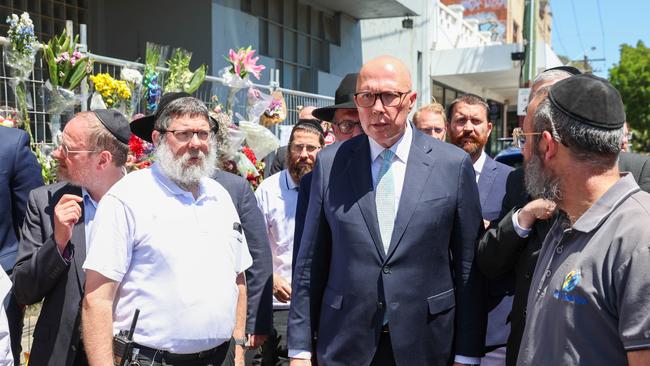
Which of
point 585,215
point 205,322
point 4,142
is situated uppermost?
point 4,142

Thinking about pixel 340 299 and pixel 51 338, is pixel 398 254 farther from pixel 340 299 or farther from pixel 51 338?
pixel 51 338

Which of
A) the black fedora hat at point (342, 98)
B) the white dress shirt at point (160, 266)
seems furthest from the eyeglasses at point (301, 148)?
the white dress shirt at point (160, 266)

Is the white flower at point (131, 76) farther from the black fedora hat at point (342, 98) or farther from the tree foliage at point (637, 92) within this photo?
the tree foliage at point (637, 92)

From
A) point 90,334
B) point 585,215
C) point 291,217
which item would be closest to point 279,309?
point 291,217

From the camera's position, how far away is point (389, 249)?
298 centimetres

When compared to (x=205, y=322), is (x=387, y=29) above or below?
above

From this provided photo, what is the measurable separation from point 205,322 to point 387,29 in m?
16.8

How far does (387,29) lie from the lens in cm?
1894

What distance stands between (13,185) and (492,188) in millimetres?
2725

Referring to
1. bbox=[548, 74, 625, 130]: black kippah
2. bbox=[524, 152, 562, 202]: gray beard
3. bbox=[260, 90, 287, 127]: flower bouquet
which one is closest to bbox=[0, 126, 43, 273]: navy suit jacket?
bbox=[524, 152, 562, 202]: gray beard

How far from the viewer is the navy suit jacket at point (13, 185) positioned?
11.6 feet

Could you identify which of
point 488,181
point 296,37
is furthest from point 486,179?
point 296,37

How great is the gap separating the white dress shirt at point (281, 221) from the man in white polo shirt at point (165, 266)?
1.51 m

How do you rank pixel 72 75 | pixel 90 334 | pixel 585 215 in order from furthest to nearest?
pixel 72 75 < pixel 90 334 < pixel 585 215
